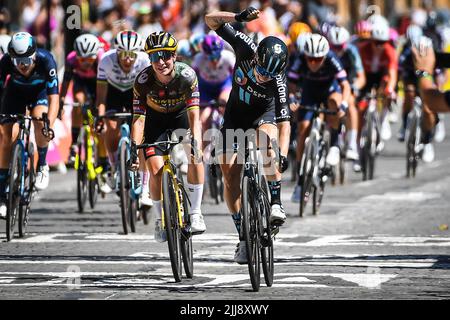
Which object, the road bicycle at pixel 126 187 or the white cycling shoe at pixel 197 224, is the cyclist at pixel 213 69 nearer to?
the road bicycle at pixel 126 187

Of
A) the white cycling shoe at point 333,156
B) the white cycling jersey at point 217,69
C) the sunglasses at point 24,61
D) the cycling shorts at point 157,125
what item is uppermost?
the white cycling jersey at point 217,69

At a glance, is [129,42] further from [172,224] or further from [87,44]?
[172,224]

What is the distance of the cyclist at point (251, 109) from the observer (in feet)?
37.0

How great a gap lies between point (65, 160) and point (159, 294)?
36.8 feet

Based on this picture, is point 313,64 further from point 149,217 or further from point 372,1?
point 372,1

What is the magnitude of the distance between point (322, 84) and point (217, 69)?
1.37 meters

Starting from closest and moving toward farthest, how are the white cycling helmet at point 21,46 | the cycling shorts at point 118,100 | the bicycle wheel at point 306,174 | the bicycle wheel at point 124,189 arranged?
the white cycling helmet at point 21,46
the bicycle wheel at point 124,189
the cycling shorts at point 118,100
the bicycle wheel at point 306,174

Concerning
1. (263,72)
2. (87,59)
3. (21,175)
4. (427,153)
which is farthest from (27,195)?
(427,153)

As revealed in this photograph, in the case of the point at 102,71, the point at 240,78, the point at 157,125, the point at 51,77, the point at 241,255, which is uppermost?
the point at 102,71

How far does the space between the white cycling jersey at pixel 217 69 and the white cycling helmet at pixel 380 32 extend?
374 centimetres

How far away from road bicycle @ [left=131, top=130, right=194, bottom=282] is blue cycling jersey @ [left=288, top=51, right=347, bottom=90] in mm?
5679

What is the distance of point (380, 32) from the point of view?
68.4ft

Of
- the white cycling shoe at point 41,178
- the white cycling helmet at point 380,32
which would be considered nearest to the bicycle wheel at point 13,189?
the white cycling shoe at point 41,178
